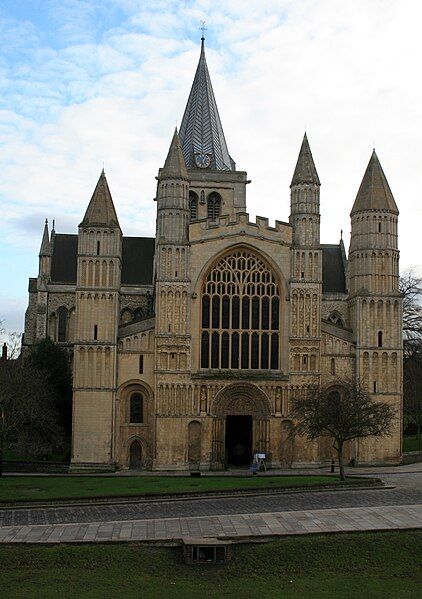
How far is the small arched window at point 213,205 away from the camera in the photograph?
7031 cm

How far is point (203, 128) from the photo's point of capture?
71.8m

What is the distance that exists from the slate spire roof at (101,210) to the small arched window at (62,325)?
16632mm

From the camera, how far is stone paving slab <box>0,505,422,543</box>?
28.2 meters

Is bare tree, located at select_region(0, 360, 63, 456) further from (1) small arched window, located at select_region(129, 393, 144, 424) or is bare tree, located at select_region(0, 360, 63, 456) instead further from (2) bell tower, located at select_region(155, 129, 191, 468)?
(2) bell tower, located at select_region(155, 129, 191, 468)

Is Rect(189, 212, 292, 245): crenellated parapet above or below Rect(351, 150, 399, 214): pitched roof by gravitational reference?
below

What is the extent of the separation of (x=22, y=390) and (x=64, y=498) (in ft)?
63.3

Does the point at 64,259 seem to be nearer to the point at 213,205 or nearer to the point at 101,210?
the point at 213,205

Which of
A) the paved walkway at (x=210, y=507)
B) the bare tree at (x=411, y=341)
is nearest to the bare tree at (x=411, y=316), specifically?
the bare tree at (x=411, y=341)

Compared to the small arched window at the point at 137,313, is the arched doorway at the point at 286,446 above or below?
below

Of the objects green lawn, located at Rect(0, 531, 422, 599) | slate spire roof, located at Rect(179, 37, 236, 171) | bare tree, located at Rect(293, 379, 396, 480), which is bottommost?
green lawn, located at Rect(0, 531, 422, 599)

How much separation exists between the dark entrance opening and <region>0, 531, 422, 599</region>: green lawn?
28357 mm

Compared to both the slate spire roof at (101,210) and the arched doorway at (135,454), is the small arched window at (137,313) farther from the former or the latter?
the arched doorway at (135,454)

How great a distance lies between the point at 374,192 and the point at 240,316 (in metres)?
12.6

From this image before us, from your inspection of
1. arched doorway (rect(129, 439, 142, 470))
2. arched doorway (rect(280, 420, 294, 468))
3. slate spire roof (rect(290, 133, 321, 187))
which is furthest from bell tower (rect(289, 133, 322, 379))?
arched doorway (rect(129, 439, 142, 470))
